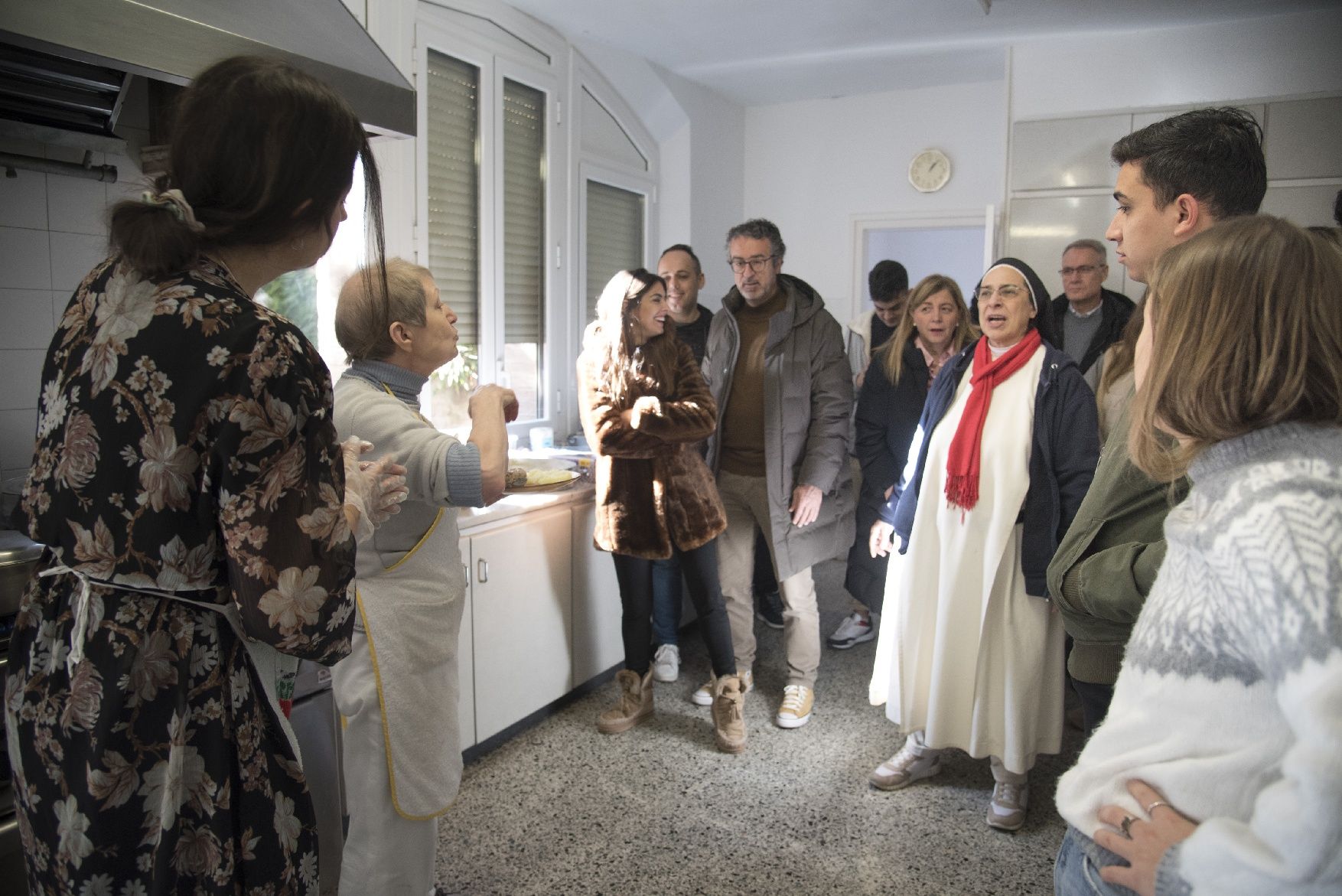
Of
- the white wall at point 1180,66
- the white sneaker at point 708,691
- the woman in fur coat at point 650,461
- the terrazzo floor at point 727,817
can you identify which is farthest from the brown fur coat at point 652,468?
the white wall at point 1180,66

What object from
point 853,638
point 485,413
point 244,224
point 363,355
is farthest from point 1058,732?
point 244,224

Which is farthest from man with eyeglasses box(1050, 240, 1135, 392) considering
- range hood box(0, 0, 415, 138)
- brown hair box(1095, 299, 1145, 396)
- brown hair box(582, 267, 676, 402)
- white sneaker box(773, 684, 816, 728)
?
range hood box(0, 0, 415, 138)

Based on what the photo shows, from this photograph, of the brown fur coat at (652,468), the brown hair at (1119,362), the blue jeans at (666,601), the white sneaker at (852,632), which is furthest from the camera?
the white sneaker at (852,632)

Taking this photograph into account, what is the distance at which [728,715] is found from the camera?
9.05 ft

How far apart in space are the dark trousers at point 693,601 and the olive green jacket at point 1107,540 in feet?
4.73

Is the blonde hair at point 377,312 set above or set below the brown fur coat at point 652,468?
above

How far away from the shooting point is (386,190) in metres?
2.92

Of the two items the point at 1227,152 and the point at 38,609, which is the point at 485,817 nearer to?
the point at 38,609

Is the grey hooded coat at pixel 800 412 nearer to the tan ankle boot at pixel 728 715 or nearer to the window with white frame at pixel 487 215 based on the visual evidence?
the tan ankle boot at pixel 728 715

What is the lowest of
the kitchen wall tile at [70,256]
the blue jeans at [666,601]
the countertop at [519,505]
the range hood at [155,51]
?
the blue jeans at [666,601]

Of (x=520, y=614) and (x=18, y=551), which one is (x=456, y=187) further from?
(x=18, y=551)

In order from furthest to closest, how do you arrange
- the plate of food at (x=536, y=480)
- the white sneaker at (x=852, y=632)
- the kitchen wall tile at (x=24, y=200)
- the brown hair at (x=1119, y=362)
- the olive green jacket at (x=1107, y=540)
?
the white sneaker at (x=852, y=632) → the plate of food at (x=536, y=480) → the brown hair at (x=1119, y=362) → the kitchen wall tile at (x=24, y=200) → the olive green jacket at (x=1107, y=540)

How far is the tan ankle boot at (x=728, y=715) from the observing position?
273 cm

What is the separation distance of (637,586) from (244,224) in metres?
2.06
